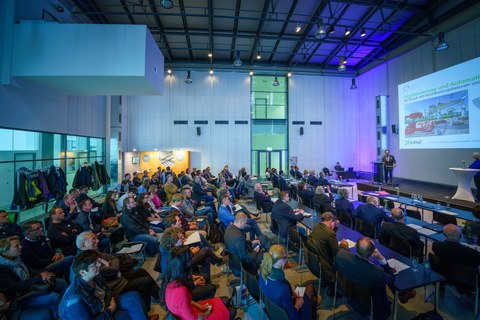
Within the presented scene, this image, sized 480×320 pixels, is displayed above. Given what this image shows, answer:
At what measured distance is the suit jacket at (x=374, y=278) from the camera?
214cm

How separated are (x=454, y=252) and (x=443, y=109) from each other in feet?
27.6

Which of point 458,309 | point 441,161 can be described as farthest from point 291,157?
point 458,309

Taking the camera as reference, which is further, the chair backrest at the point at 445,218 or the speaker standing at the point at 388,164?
the speaker standing at the point at 388,164

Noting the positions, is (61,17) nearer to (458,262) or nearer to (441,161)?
(458,262)

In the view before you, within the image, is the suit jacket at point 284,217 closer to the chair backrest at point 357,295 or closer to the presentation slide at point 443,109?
the chair backrest at point 357,295

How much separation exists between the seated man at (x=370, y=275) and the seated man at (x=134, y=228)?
325 cm

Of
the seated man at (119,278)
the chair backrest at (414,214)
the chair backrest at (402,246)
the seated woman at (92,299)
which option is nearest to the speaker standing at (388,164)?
the chair backrest at (414,214)

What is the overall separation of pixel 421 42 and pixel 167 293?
49.0 feet

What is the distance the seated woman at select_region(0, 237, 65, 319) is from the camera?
84.8 inches

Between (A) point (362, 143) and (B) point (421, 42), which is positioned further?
(A) point (362, 143)

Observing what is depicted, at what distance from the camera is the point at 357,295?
2303 mm

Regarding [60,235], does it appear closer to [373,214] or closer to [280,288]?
[280,288]

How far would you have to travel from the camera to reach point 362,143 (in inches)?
600

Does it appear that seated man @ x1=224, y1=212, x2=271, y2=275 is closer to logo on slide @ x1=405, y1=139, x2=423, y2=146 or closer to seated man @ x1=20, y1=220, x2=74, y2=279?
seated man @ x1=20, y1=220, x2=74, y2=279
